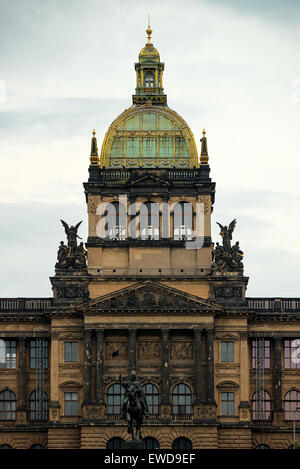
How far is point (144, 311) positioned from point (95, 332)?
13.4 feet

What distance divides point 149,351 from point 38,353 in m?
9.07

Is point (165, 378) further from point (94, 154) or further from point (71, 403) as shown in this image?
point (94, 154)

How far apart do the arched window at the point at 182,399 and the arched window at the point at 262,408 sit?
227 inches

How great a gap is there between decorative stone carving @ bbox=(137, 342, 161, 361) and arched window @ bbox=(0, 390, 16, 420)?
10.8 m

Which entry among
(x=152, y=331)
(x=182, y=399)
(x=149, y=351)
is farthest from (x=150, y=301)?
(x=182, y=399)

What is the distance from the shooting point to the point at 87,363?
148875 mm

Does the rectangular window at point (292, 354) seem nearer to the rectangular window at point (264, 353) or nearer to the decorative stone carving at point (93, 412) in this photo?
the rectangular window at point (264, 353)

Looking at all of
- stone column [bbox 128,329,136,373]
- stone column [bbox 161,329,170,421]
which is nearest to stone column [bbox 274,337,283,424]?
stone column [bbox 161,329,170,421]

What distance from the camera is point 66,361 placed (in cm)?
15000

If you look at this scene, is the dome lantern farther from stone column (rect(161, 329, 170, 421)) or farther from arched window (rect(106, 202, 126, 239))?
stone column (rect(161, 329, 170, 421))

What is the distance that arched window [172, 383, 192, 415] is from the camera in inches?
5866
